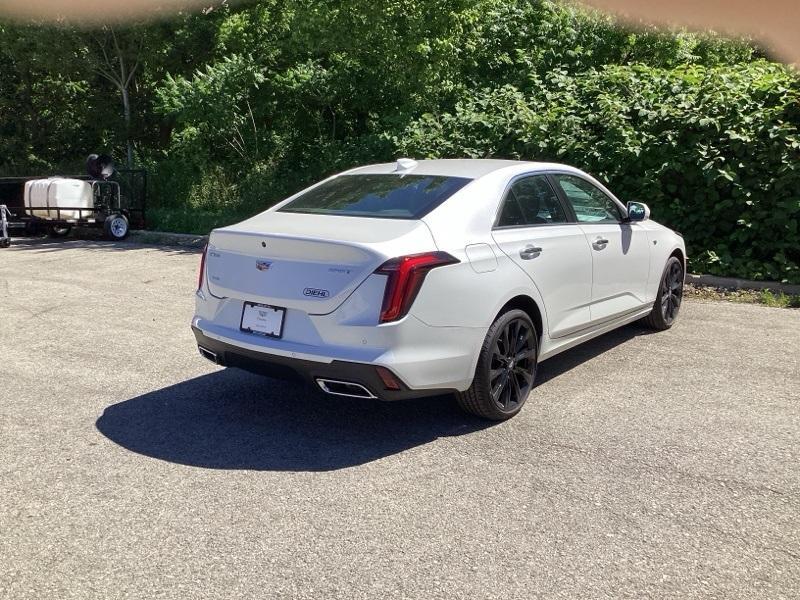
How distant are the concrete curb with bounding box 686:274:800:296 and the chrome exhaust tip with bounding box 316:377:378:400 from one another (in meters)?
6.79

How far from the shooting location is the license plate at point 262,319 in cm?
444

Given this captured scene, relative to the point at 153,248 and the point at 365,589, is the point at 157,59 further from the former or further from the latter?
the point at 365,589

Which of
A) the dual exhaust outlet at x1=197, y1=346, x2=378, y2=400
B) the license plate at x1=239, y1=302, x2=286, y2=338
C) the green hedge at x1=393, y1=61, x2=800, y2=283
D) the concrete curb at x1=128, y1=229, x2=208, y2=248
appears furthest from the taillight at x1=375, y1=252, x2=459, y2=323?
the concrete curb at x1=128, y1=229, x2=208, y2=248

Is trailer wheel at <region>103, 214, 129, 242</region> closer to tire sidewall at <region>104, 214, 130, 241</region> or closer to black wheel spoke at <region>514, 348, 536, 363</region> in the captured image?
tire sidewall at <region>104, 214, 130, 241</region>

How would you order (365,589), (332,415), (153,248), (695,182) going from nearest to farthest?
1. (365,589)
2. (332,415)
3. (695,182)
4. (153,248)

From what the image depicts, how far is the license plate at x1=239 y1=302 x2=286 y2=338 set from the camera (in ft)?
14.6

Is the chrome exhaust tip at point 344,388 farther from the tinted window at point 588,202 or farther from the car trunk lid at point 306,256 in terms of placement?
the tinted window at point 588,202

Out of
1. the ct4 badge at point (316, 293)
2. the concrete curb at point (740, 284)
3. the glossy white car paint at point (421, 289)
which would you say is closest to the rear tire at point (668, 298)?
the glossy white car paint at point (421, 289)

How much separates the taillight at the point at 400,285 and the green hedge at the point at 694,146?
22.4ft

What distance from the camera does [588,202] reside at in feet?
20.1

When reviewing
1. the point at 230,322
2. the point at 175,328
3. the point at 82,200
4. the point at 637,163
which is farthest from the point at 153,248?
the point at 230,322

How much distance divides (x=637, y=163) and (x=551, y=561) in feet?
27.6

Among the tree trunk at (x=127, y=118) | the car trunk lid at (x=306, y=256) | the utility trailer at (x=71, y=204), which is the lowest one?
the utility trailer at (x=71, y=204)

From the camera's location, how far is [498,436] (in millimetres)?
4637
